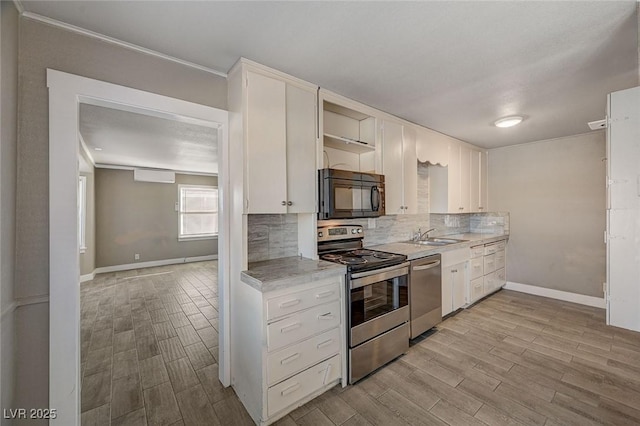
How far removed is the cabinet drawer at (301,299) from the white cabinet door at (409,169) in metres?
1.65

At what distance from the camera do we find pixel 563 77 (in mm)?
2164

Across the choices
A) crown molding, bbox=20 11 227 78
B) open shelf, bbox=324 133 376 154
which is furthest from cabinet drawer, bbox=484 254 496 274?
crown molding, bbox=20 11 227 78

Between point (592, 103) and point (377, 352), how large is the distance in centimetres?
337

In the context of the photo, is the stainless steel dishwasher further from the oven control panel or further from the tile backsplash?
the tile backsplash

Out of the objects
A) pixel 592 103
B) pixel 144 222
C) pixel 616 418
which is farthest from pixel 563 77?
pixel 144 222

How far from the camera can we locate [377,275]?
2242mm

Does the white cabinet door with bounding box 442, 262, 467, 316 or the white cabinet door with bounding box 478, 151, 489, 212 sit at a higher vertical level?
the white cabinet door with bounding box 478, 151, 489, 212

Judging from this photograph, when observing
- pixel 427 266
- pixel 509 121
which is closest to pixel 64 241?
pixel 427 266

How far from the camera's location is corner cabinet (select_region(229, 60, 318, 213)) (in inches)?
75.7

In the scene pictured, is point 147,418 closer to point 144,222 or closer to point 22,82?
point 22,82

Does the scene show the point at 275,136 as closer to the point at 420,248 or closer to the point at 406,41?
the point at 406,41

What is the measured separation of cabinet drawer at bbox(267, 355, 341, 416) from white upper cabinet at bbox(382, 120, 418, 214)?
1723 mm

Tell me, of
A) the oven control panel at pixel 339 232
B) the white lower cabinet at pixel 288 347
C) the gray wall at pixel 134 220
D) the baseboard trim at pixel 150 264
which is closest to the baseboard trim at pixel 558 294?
the oven control panel at pixel 339 232

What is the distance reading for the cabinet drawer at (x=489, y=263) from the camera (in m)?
3.97
